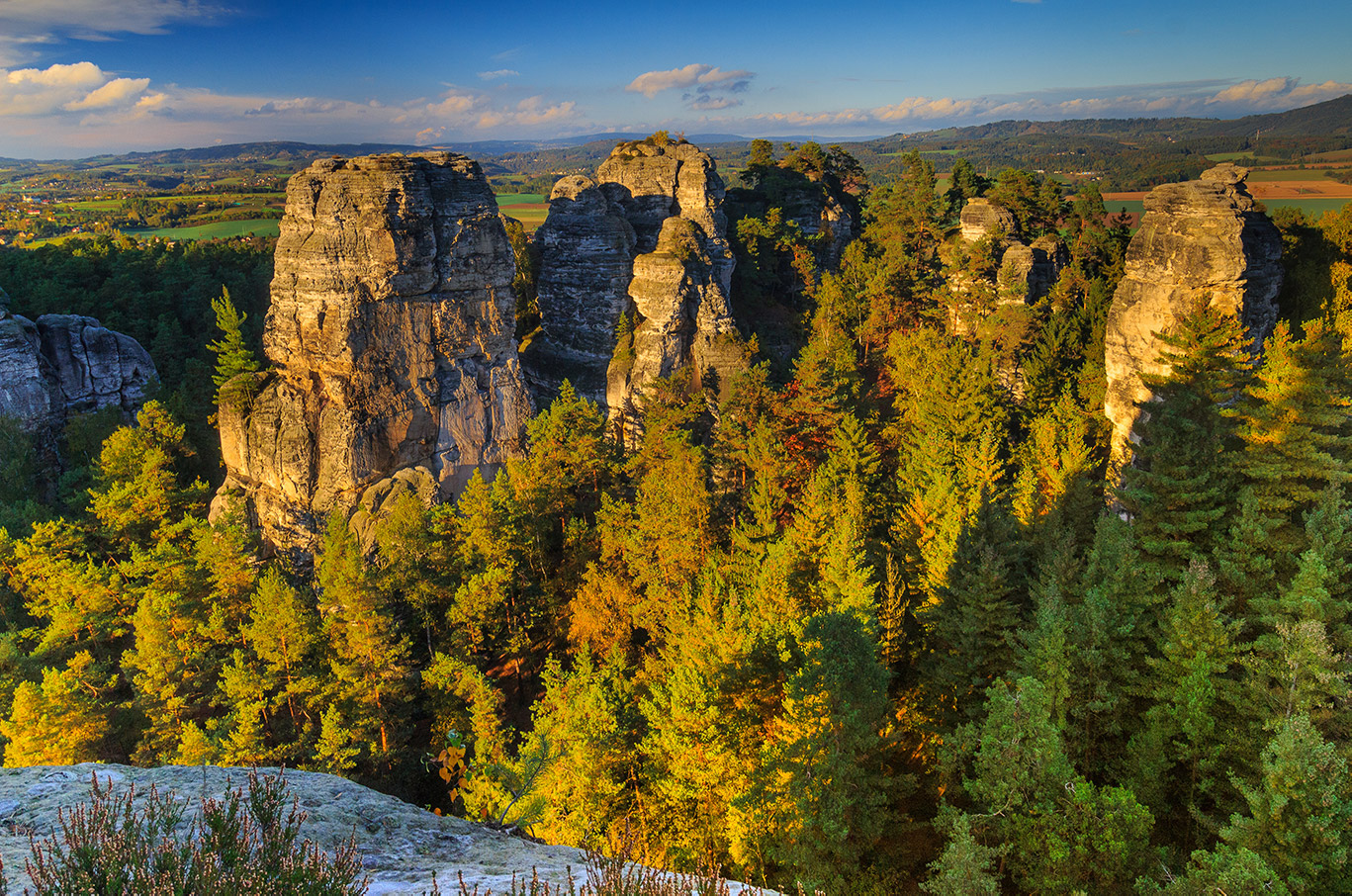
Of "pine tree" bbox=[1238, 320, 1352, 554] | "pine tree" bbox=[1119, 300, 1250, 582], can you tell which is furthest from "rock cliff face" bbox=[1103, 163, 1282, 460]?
"pine tree" bbox=[1238, 320, 1352, 554]

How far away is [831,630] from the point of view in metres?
15.6

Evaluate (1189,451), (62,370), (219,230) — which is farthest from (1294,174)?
(219,230)

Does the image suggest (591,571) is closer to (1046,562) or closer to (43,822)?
(1046,562)

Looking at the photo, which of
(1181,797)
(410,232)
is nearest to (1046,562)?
(1181,797)

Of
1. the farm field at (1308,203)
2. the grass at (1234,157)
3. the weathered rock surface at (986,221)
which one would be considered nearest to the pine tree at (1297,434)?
the farm field at (1308,203)

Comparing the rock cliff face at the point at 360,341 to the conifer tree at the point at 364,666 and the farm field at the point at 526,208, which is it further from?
the farm field at the point at 526,208

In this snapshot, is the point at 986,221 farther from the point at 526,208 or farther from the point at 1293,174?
the point at 526,208

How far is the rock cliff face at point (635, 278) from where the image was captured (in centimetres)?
4238

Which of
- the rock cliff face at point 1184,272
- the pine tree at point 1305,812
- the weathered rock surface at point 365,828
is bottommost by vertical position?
the pine tree at point 1305,812

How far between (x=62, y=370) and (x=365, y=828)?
172 feet

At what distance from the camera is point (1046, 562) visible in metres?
19.4

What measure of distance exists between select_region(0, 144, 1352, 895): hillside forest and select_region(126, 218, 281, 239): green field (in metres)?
55.7

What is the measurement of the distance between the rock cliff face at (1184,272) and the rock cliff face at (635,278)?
19.9 metres

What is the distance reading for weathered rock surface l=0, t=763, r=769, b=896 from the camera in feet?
22.6
